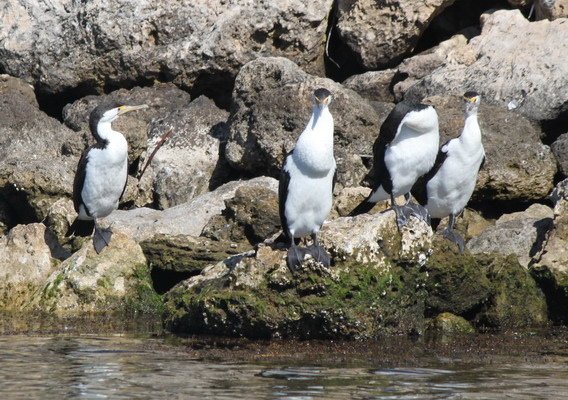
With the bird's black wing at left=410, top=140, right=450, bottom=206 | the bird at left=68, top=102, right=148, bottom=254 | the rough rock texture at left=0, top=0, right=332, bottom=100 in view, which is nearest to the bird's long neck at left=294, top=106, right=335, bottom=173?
the bird's black wing at left=410, top=140, right=450, bottom=206

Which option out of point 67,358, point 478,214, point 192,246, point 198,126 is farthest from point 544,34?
point 67,358

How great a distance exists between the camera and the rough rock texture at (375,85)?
16359 millimetres

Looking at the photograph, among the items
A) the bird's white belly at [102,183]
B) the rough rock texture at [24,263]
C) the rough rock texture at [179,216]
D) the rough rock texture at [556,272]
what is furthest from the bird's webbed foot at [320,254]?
the bird's white belly at [102,183]

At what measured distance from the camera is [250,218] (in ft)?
42.4

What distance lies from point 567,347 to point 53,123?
26.4 feet

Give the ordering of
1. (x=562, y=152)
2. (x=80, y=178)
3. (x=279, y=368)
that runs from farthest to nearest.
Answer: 1. (x=562, y=152)
2. (x=80, y=178)
3. (x=279, y=368)

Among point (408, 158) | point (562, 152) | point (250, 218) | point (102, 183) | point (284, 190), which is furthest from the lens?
point (562, 152)

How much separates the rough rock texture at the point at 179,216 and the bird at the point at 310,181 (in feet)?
9.03

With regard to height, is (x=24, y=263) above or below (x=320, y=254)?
above

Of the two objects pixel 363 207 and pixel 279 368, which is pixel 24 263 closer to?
pixel 363 207

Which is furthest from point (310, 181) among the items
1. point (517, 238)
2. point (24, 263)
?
point (24, 263)

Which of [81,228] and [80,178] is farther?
[81,228]

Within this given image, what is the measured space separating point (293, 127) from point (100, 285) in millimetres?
3468

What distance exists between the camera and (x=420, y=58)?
1630 centimetres
